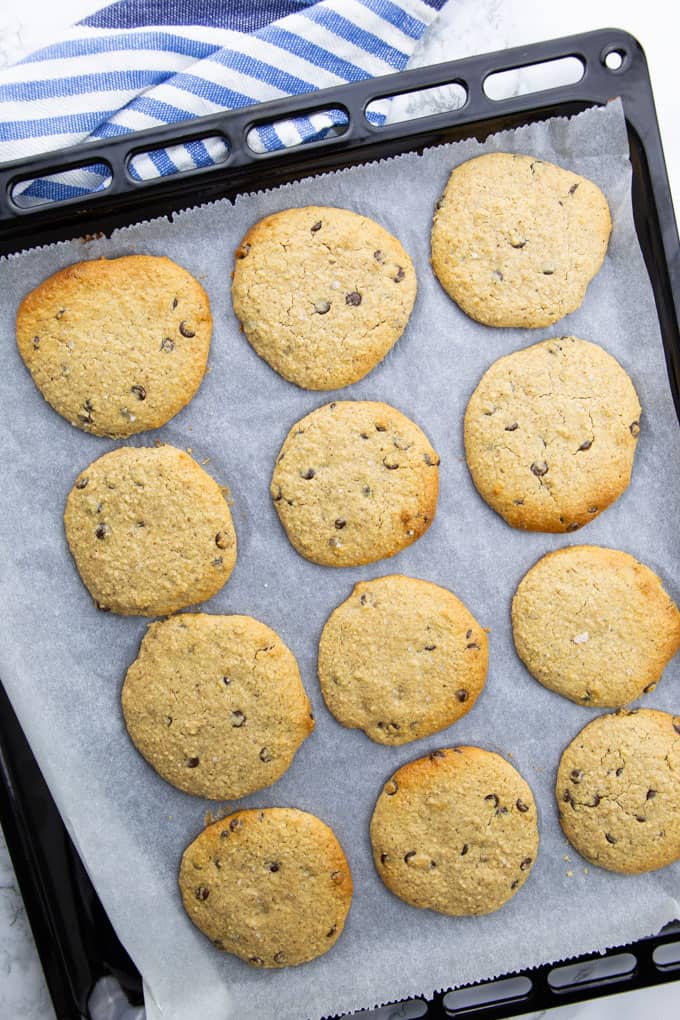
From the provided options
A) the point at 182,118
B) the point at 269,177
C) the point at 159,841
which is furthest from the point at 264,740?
the point at 182,118

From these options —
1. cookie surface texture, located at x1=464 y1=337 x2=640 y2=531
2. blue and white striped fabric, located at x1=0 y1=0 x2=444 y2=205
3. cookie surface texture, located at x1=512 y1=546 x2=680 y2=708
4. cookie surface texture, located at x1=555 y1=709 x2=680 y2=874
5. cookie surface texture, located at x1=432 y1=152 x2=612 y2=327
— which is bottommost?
cookie surface texture, located at x1=555 y1=709 x2=680 y2=874

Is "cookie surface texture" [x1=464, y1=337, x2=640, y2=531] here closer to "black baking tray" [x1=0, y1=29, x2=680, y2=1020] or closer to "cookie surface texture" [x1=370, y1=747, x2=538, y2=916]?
"black baking tray" [x1=0, y1=29, x2=680, y2=1020]

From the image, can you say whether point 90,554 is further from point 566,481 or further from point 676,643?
point 676,643

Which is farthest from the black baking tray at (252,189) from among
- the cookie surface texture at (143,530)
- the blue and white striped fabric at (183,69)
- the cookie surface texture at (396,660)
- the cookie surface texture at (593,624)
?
the cookie surface texture at (396,660)

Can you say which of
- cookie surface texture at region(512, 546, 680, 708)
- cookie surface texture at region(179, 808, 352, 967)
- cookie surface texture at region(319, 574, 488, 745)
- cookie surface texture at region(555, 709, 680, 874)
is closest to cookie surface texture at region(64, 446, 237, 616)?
cookie surface texture at region(319, 574, 488, 745)

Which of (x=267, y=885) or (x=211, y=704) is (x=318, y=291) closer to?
(x=211, y=704)

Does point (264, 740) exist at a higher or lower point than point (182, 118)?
lower
